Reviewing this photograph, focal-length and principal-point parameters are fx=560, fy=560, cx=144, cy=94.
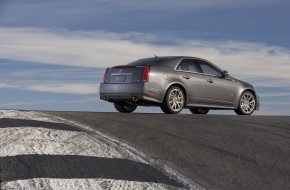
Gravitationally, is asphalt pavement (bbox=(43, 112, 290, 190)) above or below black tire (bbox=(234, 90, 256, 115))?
below

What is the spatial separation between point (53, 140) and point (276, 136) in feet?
14.4

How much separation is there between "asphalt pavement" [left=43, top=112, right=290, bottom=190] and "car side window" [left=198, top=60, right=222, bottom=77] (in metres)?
3.32

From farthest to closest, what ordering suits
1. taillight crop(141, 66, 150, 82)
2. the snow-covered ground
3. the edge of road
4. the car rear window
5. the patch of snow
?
the car rear window, taillight crop(141, 66, 150, 82), the edge of road, the snow-covered ground, the patch of snow

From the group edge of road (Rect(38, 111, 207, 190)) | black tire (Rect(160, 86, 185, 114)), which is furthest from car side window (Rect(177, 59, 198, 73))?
edge of road (Rect(38, 111, 207, 190))

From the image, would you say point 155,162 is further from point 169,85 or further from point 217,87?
point 217,87

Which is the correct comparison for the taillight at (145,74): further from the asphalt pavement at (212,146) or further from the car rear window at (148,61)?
the asphalt pavement at (212,146)

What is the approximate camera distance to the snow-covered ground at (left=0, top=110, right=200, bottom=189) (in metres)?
6.16

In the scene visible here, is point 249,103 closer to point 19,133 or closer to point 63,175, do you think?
point 19,133

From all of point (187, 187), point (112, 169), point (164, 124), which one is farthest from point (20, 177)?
point (164, 124)

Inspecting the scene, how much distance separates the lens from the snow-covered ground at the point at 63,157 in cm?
616

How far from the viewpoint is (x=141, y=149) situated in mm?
8406

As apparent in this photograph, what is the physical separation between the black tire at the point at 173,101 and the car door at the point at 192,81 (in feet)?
0.85

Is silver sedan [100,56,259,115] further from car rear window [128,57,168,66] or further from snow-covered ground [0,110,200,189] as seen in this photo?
snow-covered ground [0,110,200,189]

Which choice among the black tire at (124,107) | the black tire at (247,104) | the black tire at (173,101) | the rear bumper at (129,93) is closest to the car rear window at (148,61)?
the rear bumper at (129,93)
